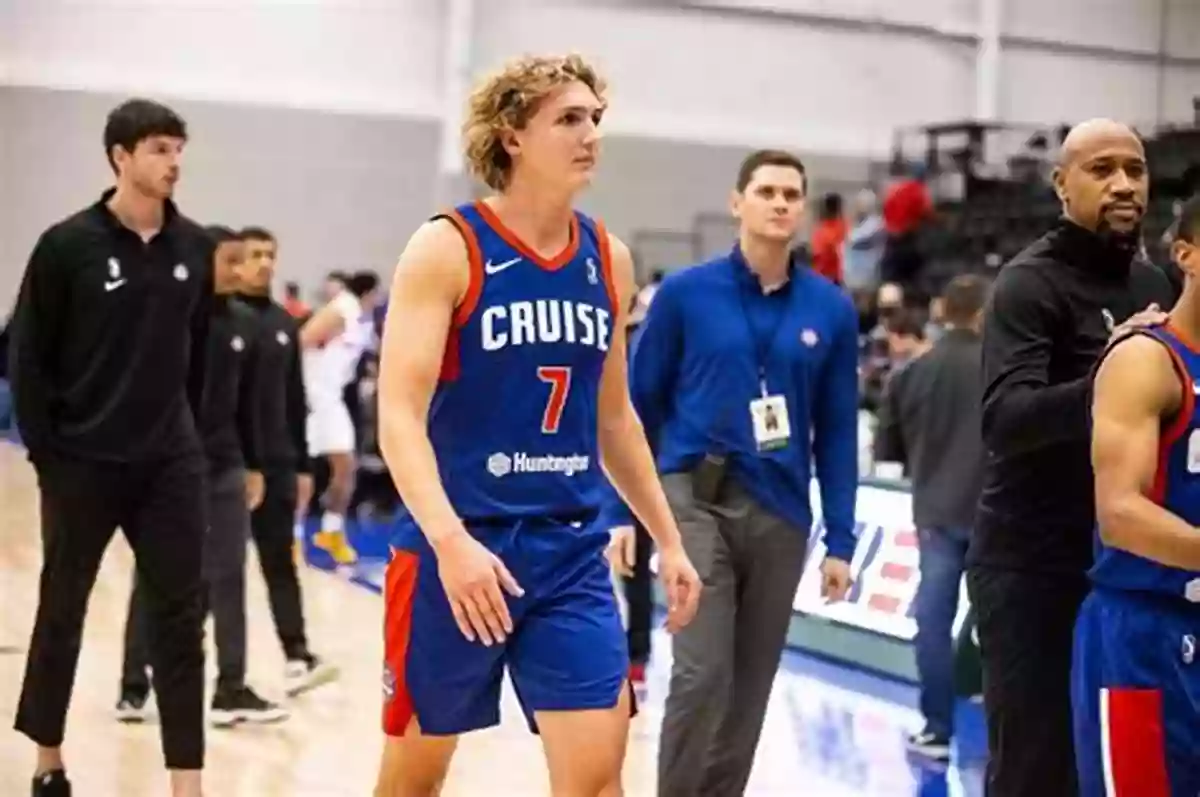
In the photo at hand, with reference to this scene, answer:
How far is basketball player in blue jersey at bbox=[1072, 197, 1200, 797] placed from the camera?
10.9 feet

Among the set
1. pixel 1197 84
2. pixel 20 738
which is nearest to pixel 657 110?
pixel 1197 84

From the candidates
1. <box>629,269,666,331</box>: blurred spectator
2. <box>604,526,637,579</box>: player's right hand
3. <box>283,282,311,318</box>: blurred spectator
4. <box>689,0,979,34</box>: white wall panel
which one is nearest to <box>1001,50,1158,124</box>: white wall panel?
<box>689,0,979,34</box>: white wall panel

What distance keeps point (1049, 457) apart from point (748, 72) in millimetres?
17351

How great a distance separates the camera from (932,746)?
23.4 feet

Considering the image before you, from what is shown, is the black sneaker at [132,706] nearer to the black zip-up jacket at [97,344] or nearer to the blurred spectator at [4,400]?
the blurred spectator at [4,400]

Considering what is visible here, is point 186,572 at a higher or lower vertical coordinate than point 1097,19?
lower

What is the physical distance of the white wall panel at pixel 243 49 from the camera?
18375mm

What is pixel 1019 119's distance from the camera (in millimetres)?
21781

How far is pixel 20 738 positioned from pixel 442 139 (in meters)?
13.6

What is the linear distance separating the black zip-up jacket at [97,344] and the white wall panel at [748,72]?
14796mm

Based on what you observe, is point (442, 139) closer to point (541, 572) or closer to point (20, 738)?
point (20, 738)

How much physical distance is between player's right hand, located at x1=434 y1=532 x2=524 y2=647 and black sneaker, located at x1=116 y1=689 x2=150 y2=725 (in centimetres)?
413

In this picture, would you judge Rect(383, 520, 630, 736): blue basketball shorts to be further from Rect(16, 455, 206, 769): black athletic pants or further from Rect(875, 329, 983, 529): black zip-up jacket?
Rect(875, 329, 983, 529): black zip-up jacket

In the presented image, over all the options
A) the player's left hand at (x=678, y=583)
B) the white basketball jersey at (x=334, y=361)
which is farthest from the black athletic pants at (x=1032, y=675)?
the white basketball jersey at (x=334, y=361)
